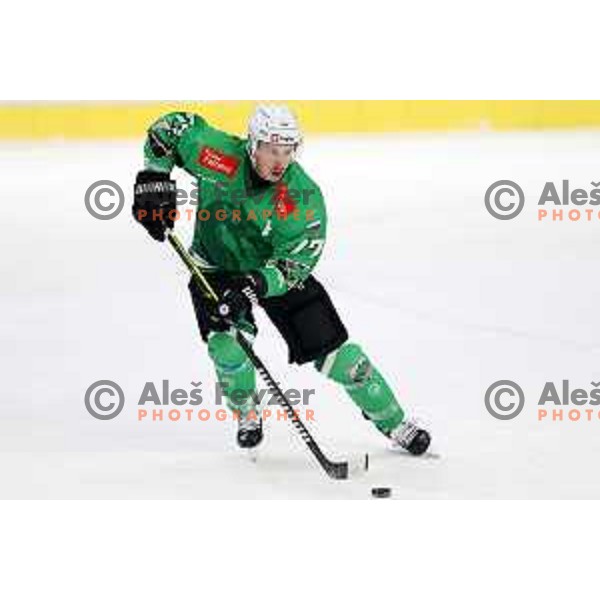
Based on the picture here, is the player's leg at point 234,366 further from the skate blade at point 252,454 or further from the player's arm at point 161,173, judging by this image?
the player's arm at point 161,173

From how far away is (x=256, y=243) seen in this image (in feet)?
12.6

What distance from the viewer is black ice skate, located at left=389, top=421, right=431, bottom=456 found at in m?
3.97

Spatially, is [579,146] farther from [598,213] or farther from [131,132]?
[131,132]

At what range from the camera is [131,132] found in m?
6.32

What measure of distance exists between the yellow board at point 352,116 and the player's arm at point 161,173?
1.72 m

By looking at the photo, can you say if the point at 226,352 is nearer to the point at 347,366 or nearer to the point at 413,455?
the point at 347,366

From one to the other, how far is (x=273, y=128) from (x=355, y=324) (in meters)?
1.17

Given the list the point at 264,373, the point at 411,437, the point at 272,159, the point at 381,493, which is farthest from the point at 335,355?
the point at 272,159

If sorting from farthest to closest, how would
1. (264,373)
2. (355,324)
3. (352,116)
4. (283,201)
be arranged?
(352,116) → (355,324) → (264,373) → (283,201)

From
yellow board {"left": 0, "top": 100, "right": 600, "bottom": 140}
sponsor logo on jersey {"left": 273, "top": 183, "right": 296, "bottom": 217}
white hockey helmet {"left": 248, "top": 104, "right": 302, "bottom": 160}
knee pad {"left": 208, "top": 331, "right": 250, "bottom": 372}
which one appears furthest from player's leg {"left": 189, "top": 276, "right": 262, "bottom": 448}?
yellow board {"left": 0, "top": 100, "right": 600, "bottom": 140}

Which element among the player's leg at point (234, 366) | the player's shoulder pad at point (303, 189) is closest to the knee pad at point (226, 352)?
the player's leg at point (234, 366)

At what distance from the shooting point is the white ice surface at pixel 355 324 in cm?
385

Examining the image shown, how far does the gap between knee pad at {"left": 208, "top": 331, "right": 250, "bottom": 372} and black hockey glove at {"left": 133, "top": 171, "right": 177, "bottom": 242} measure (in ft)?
0.83

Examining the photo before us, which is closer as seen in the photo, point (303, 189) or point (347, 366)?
point (303, 189)
